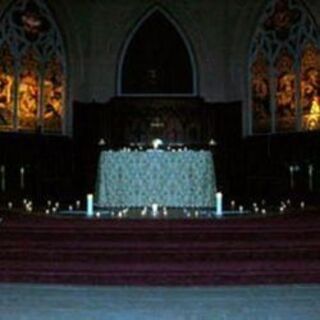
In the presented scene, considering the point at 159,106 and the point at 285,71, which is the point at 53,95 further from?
the point at 285,71

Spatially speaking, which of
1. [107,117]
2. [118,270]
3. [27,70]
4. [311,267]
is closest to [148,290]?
[118,270]

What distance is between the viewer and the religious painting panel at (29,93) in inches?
716

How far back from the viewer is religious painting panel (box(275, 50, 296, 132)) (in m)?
18.2

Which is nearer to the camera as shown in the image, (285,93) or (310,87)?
(310,87)

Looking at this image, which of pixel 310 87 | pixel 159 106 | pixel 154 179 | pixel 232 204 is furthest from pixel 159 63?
pixel 232 204

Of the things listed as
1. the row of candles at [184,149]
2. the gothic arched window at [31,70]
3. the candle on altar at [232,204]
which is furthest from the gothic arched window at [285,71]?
the gothic arched window at [31,70]

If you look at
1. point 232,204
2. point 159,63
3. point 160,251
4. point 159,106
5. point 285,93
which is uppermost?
point 159,63

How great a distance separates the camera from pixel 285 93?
1844 centimetres

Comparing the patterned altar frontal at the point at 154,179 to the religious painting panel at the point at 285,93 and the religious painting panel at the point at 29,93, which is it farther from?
the religious painting panel at the point at 285,93

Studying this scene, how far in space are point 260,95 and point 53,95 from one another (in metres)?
5.35

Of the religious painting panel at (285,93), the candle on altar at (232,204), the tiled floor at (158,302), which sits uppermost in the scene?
the religious painting panel at (285,93)

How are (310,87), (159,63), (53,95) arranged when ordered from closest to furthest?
(310,87) → (53,95) → (159,63)

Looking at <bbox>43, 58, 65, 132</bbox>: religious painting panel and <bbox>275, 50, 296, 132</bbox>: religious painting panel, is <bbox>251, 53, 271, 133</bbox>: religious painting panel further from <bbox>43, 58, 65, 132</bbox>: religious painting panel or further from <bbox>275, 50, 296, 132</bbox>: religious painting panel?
<bbox>43, 58, 65, 132</bbox>: religious painting panel

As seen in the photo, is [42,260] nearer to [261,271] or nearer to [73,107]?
[261,271]
